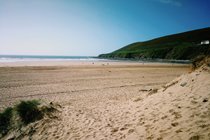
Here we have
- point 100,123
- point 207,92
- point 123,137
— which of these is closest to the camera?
point 123,137

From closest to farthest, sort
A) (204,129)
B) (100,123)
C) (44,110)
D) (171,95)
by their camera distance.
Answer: (204,129), (100,123), (171,95), (44,110)

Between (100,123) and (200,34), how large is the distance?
11766 cm

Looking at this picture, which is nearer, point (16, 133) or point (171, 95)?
point (16, 133)

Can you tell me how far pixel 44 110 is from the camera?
766 centimetres

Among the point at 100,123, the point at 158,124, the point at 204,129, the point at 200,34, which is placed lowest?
the point at 100,123

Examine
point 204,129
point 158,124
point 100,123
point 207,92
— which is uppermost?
point 207,92

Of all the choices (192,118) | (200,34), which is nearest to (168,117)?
(192,118)

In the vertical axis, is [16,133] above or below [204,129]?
below

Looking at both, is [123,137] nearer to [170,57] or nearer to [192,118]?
[192,118]

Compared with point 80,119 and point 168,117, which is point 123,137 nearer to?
point 168,117

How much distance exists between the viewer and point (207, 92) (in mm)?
5582

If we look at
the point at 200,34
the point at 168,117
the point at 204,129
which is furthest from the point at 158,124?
the point at 200,34

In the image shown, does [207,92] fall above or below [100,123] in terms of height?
above

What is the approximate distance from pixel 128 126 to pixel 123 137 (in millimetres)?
658
